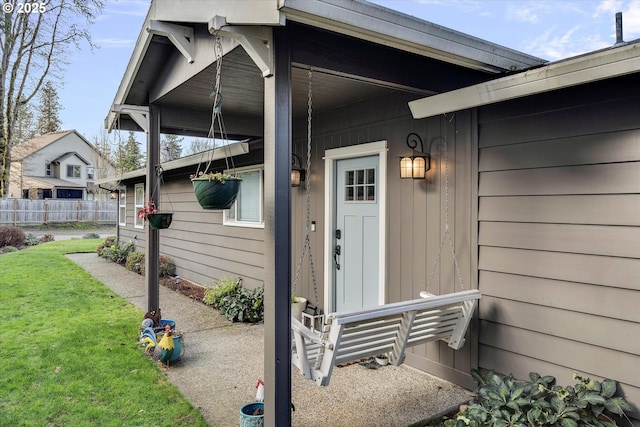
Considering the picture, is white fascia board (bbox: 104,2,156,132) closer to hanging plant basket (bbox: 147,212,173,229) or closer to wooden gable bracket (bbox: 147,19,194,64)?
wooden gable bracket (bbox: 147,19,194,64)

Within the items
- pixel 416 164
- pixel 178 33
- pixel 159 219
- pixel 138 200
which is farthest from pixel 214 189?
pixel 138 200

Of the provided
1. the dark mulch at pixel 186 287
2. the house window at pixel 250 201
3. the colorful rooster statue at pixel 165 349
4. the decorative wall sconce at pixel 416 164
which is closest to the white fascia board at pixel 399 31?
the decorative wall sconce at pixel 416 164

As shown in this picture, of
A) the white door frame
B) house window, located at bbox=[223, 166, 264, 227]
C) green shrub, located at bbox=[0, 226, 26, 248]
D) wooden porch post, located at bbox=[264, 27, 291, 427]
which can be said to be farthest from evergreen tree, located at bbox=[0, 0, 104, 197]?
wooden porch post, located at bbox=[264, 27, 291, 427]

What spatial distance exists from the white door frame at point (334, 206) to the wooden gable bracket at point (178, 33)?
1.87 m

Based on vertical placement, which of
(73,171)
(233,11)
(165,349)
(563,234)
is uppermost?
(73,171)

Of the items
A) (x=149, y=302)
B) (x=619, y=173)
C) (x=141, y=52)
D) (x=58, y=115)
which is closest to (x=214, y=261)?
(x=149, y=302)

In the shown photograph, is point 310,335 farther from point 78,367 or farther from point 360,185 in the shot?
point 78,367

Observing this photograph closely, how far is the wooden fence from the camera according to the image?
20.0 m

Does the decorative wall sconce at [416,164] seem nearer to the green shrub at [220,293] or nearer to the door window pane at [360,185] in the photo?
the door window pane at [360,185]

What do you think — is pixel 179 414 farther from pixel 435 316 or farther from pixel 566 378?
pixel 566 378

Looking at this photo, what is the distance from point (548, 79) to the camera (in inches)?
89.4

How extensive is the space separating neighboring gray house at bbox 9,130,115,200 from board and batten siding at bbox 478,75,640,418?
97.5ft

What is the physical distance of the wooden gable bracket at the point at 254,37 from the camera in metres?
2.18

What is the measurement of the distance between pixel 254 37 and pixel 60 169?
3221cm
